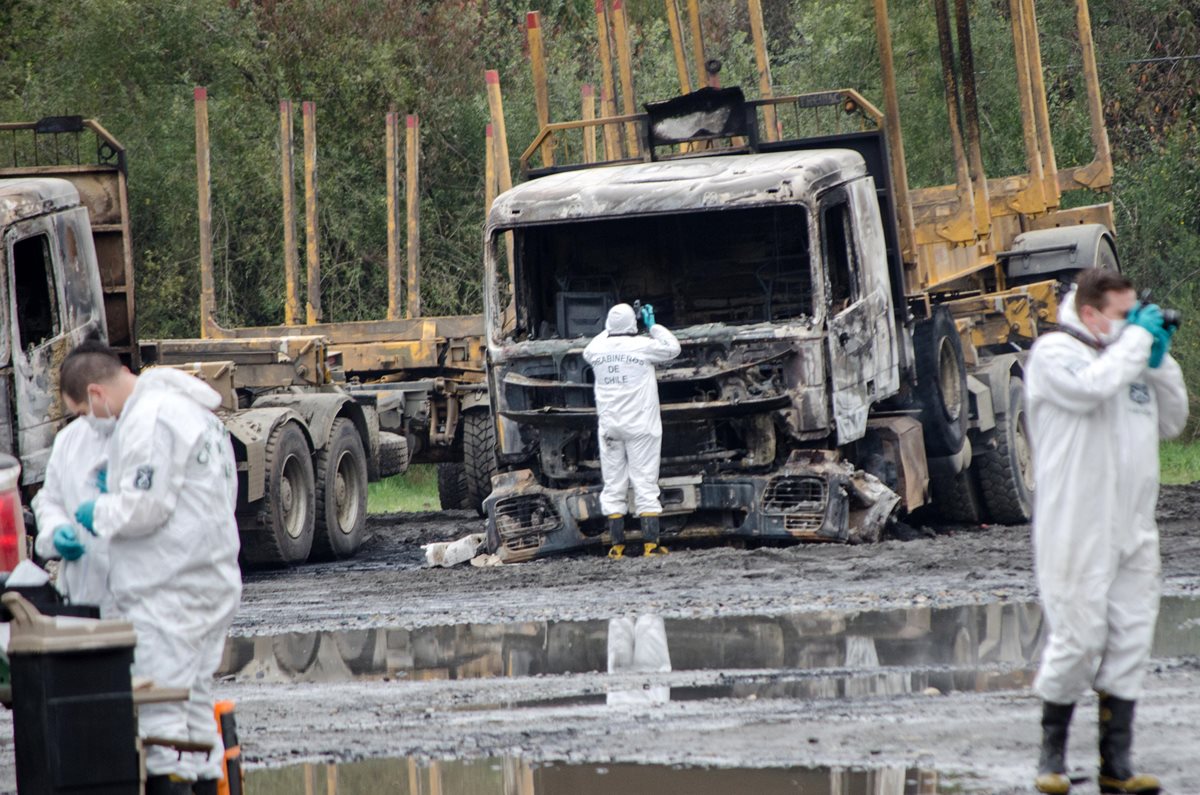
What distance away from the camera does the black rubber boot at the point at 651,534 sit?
520 inches

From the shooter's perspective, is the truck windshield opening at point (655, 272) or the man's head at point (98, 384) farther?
the truck windshield opening at point (655, 272)

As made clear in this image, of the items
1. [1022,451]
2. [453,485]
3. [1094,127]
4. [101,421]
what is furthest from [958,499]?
[101,421]

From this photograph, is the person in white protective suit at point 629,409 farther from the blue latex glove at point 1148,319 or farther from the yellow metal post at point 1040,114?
the blue latex glove at point 1148,319

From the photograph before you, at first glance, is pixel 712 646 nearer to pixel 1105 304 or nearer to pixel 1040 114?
pixel 1105 304

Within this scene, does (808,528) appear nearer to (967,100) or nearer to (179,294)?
(967,100)

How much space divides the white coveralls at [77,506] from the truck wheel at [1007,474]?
10.7 m

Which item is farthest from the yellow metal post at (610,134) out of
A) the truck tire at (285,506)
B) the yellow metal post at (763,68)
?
the truck tire at (285,506)

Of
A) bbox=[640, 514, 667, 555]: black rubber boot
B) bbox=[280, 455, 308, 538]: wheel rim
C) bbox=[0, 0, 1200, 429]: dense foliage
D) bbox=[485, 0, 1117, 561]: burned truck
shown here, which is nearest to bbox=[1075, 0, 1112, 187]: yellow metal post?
bbox=[485, 0, 1117, 561]: burned truck

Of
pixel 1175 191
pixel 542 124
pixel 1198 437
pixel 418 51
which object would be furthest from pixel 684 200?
pixel 418 51

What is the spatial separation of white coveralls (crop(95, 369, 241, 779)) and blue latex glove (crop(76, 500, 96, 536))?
2cm

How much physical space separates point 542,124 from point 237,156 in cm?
1309

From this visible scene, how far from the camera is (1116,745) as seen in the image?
616 cm

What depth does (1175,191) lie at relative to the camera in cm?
2672

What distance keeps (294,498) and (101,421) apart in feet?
30.3
